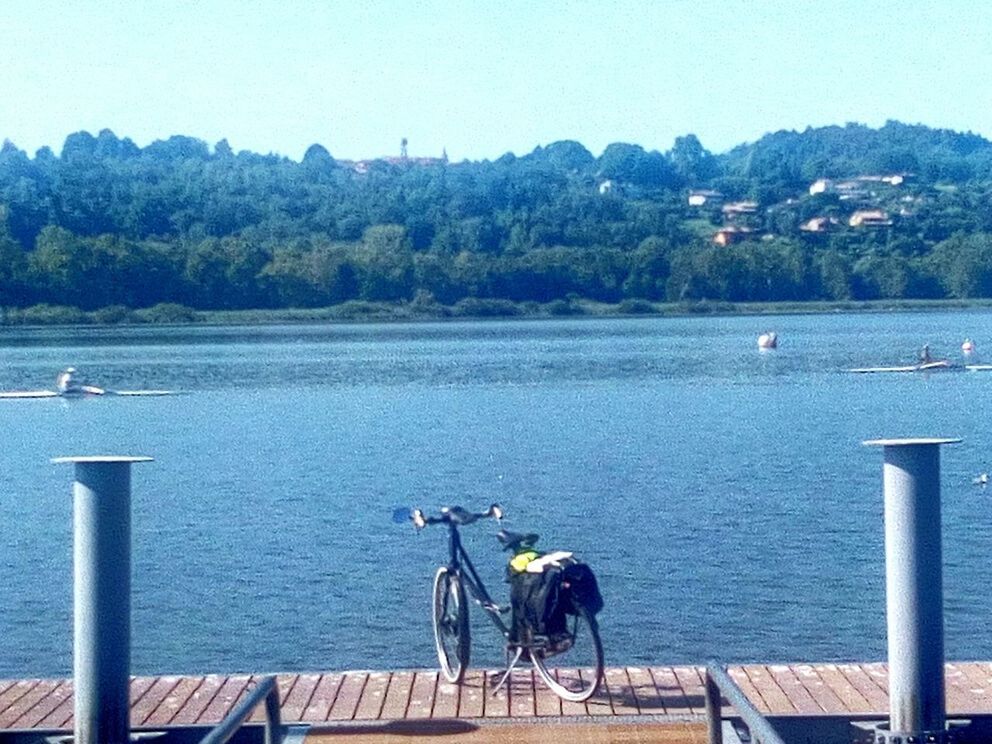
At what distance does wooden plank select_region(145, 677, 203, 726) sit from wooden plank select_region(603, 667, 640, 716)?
5.30ft

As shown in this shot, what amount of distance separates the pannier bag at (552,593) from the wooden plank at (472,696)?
26 centimetres

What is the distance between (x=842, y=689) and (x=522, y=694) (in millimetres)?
1211

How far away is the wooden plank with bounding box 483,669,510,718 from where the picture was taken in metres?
6.61

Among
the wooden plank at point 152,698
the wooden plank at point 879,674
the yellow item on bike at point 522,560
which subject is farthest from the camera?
the yellow item on bike at point 522,560

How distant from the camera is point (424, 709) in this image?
6.64 meters

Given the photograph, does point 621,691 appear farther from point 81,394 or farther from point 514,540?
point 81,394

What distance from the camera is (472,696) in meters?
6.94

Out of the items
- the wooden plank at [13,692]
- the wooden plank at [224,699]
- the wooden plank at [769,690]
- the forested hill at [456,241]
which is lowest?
the wooden plank at [13,692]

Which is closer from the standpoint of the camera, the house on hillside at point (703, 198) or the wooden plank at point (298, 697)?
the wooden plank at point (298, 697)

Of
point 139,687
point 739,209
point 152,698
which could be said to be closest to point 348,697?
point 152,698

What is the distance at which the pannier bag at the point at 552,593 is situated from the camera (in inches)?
288

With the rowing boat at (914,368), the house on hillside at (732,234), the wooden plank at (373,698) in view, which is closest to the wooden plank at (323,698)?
the wooden plank at (373,698)

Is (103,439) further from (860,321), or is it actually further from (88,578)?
(860,321)

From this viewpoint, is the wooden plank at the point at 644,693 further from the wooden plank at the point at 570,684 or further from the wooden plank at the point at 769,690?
the wooden plank at the point at 769,690
